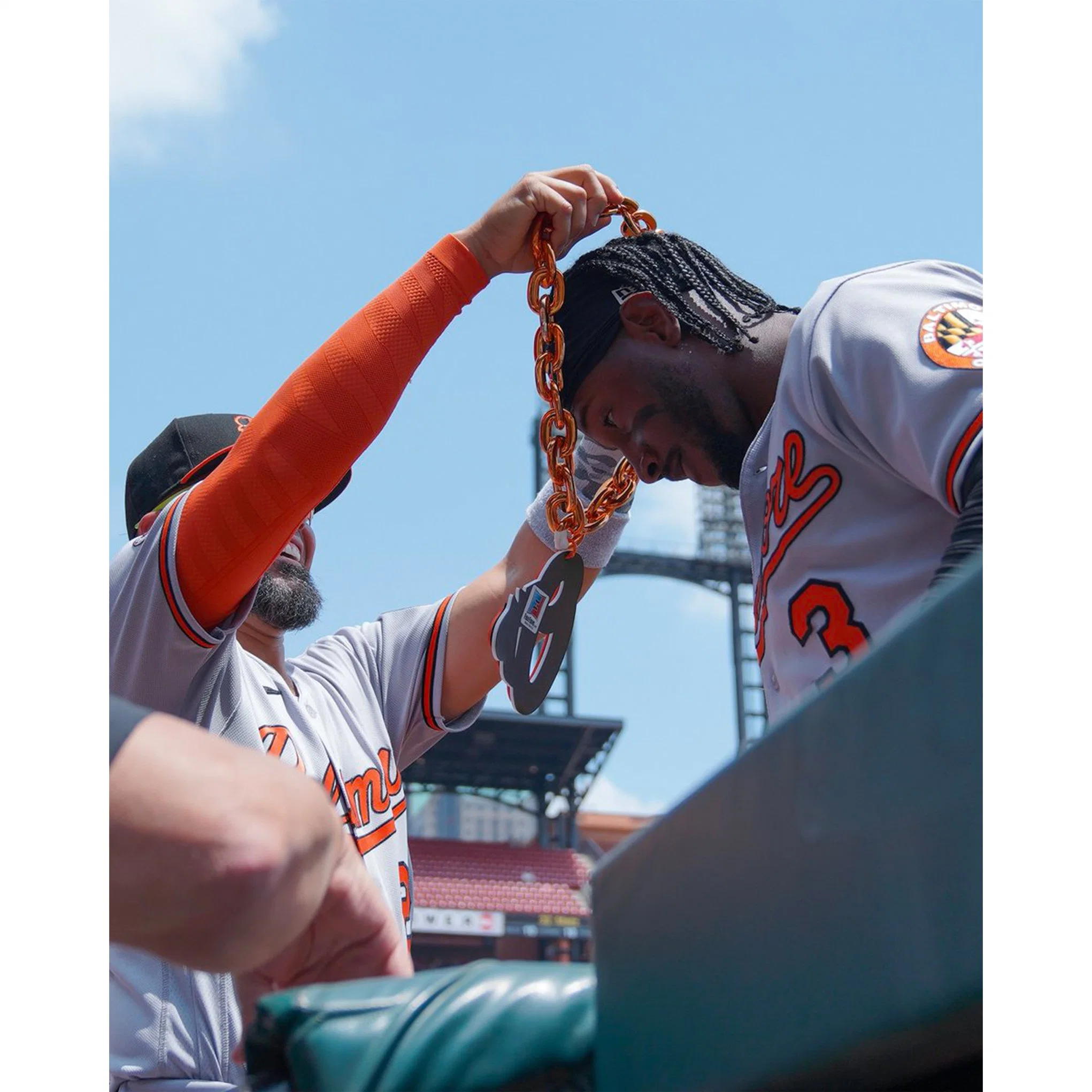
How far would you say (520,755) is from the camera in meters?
16.8

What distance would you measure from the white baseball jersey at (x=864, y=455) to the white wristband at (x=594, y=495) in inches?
24.3

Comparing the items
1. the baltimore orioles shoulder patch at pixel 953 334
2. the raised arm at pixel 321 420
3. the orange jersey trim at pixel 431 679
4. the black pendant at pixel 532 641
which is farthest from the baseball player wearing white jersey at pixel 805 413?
the orange jersey trim at pixel 431 679

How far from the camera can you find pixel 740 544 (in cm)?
2120

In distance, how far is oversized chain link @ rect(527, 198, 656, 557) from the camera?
1.66m

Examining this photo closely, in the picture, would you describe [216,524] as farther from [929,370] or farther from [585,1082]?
[585,1082]

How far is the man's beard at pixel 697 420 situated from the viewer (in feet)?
5.28

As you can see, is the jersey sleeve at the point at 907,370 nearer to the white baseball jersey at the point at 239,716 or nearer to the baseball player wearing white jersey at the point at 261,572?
the baseball player wearing white jersey at the point at 261,572

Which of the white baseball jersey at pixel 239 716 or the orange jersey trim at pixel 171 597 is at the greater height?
the orange jersey trim at pixel 171 597

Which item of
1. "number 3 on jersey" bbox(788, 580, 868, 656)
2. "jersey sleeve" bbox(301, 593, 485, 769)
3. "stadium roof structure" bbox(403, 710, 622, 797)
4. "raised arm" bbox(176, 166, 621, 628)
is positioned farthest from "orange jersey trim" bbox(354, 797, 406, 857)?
"stadium roof structure" bbox(403, 710, 622, 797)

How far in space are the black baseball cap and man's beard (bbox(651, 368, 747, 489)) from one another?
2.44 ft

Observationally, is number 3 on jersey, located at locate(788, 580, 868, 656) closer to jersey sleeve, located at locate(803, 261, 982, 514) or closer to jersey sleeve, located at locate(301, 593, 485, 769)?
jersey sleeve, located at locate(803, 261, 982, 514)

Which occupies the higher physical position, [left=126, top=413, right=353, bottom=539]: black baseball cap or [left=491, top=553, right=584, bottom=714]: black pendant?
[left=126, top=413, right=353, bottom=539]: black baseball cap
